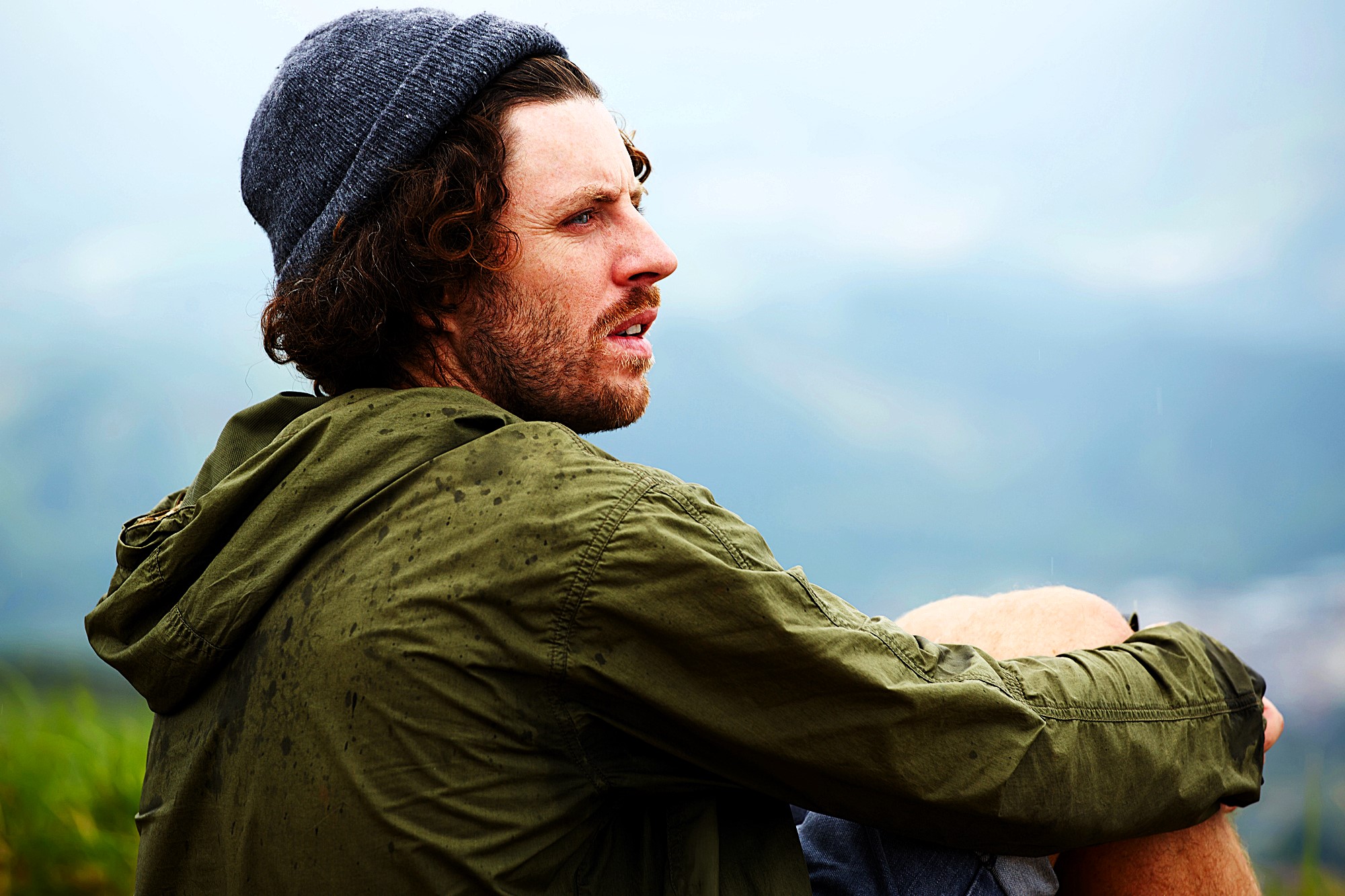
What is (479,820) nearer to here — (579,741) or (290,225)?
(579,741)

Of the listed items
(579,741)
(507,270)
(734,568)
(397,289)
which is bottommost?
(579,741)

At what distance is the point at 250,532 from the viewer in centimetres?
133

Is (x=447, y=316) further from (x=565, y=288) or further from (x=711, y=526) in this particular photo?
(x=711, y=526)

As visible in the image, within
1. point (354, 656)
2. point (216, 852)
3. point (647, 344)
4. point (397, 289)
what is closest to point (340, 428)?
point (354, 656)

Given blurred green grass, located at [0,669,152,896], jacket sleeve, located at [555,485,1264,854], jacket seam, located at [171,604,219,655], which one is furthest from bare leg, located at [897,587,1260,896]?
blurred green grass, located at [0,669,152,896]

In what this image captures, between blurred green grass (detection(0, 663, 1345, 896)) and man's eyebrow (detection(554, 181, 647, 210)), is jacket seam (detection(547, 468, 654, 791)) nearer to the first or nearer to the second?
man's eyebrow (detection(554, 181, 647, 210))

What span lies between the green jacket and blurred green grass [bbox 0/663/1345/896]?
2312mm

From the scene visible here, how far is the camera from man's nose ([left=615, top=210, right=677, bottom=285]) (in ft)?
6.00

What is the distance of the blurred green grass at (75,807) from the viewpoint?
3.39 m

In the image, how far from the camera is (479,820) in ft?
3.94

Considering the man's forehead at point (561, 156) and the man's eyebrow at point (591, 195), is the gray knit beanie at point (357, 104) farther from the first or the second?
the man's eyebrow at point (591, 195)

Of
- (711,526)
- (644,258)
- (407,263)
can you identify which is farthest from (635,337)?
(711,526)

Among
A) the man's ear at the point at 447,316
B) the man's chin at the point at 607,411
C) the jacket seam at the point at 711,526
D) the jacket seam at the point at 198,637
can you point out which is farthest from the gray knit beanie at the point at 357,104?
the jacket seam at the point at 711,526

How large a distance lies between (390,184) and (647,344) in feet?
1.68
